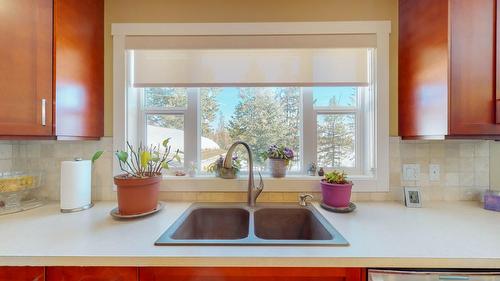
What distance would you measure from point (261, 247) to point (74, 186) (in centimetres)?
113

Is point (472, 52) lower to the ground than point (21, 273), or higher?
higher

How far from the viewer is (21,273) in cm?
78

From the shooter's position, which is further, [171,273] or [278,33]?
[278,33]

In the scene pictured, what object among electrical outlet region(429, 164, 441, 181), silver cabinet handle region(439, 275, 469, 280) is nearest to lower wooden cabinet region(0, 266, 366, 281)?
silver cabinet handle region(439, 275, 469, 280)

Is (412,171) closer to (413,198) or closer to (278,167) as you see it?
(413,198)

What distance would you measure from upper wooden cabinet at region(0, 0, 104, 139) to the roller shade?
12.6 inches

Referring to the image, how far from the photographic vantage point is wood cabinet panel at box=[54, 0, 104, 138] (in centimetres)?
114

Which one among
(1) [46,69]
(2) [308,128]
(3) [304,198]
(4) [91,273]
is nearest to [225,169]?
(3) [304,198]

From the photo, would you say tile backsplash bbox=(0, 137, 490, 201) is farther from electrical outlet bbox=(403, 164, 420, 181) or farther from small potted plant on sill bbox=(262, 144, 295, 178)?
small potted plant on sill bbox=(262, 144, 295, 178)

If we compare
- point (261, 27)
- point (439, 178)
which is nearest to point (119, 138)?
point (261, 27)

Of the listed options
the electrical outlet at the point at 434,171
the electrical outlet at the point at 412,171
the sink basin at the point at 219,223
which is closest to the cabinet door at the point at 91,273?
the sink basin at the point at 219,223

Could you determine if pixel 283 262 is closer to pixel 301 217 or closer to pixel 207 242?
pixel 207 242

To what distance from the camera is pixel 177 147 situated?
5.18 ft

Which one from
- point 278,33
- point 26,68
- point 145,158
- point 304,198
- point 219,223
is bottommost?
point 219,223
